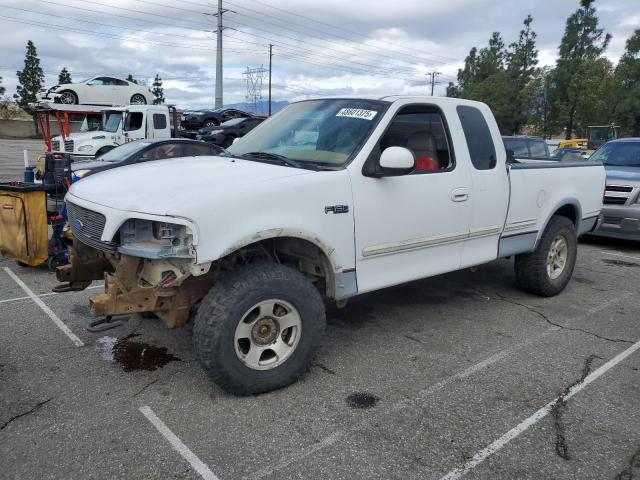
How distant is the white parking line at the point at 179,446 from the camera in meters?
2.77

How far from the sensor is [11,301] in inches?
216

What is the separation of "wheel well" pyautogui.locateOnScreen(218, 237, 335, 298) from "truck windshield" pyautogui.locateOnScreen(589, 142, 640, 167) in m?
8.02

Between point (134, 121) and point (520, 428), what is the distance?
16.6 m

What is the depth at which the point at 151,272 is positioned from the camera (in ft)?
11.0

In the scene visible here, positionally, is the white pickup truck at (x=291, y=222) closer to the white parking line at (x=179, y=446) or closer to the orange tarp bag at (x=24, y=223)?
Answer: the white parking line at (x=179, y=446)

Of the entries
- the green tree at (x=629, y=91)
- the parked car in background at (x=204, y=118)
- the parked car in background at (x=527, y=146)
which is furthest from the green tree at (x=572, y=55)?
the parked car in background at (x=527, y=146)

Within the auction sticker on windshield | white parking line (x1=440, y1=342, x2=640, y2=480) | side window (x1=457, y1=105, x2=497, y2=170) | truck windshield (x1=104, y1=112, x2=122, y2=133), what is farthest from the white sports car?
white parking line (x1=440, y1=342, x2=640, y2=480)

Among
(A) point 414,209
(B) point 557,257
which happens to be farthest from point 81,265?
(B) point 557,257

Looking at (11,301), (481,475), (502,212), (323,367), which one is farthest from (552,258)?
(11,301)

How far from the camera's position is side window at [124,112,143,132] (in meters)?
17.3

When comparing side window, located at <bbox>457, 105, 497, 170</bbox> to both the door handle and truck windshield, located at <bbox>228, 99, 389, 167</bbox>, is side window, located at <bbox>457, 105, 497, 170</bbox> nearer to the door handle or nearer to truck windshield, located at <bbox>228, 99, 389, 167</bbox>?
the door handle

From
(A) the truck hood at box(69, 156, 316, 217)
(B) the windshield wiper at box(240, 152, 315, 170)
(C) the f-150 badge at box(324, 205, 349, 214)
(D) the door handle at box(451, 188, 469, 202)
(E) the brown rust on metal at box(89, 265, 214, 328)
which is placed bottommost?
(E) the brown rust on metal at box(89, 265, 214, 328)

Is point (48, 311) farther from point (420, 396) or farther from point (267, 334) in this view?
point (420, 396)

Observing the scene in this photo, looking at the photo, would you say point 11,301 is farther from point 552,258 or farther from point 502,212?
point 552,258
